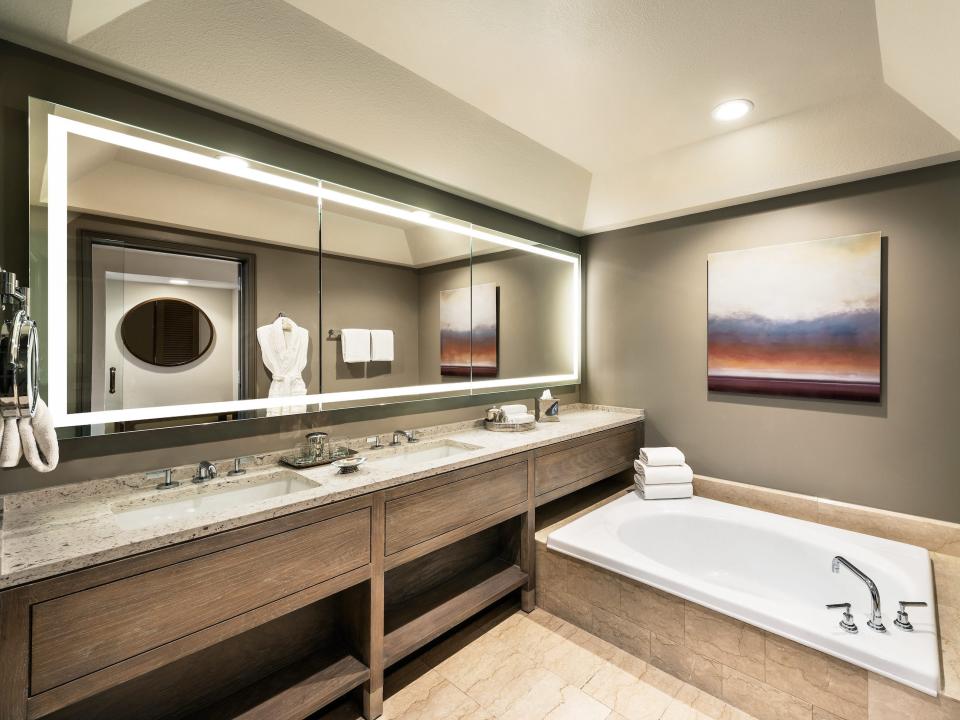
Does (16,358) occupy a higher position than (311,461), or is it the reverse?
(16,358)

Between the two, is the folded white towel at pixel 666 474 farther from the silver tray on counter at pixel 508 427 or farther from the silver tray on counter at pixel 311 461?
the silver tray on counter at pixel 311 461

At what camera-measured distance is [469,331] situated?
2.85 metres

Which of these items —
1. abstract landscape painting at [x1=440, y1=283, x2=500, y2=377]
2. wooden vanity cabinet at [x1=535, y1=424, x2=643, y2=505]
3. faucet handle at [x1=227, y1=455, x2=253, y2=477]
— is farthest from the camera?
abstract landscape painting at [x1=440, y1=283, x2=500, y2=377]

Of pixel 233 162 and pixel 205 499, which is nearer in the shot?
pixel 205 499

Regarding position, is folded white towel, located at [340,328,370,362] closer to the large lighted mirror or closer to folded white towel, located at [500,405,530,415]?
the large lighted mirror


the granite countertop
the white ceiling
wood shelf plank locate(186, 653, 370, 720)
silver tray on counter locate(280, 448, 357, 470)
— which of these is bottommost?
wood shelf plank locate(186, 653, 370, 720)

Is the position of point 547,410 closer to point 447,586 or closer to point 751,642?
point 447,586

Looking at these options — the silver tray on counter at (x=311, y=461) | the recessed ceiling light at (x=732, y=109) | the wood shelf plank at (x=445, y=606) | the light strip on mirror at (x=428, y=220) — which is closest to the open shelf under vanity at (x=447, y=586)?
the wood shelf plank at (x=445, y=606)

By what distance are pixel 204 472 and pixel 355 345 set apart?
851 millimetres

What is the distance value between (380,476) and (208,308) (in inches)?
36.6

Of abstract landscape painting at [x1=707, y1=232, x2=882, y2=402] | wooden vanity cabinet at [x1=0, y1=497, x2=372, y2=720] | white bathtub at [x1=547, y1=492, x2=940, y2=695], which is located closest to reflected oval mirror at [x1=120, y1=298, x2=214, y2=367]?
wooden vanity cabinet at [x1=0, y1=497, x2=372, y2=720]

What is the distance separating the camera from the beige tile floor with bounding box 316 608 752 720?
5.99 feet

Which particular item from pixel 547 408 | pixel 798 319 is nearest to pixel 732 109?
pixel 798 319

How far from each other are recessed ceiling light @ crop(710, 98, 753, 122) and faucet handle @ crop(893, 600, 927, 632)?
7.40 ft
